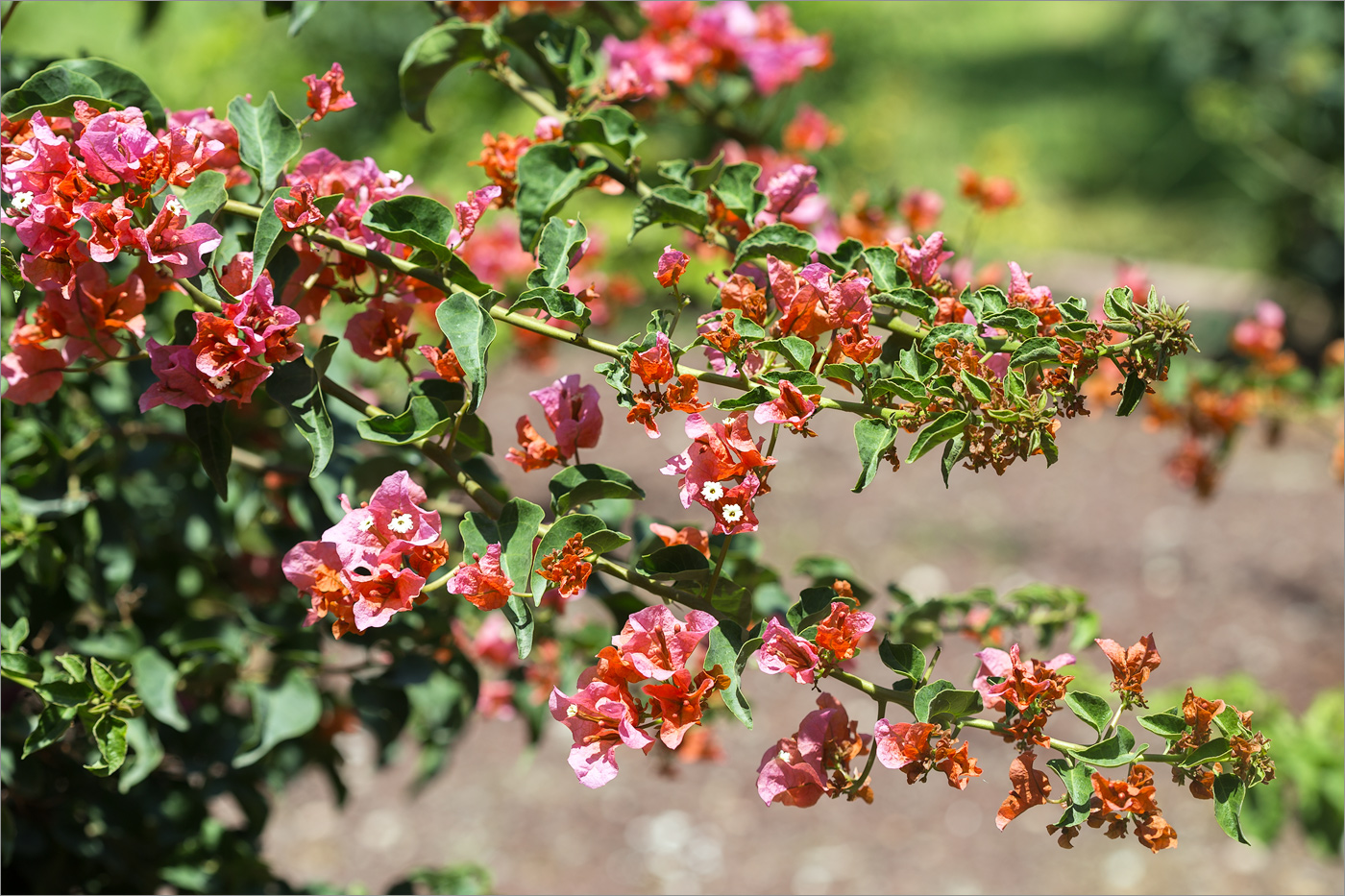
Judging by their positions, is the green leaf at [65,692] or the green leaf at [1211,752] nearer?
the green leaf at [1211,752]

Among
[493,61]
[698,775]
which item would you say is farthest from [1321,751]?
[493,61]

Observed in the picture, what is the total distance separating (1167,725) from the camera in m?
0.53

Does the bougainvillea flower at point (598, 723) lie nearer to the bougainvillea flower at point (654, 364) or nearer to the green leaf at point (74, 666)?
the bougainvillea flower at point (654, 364)

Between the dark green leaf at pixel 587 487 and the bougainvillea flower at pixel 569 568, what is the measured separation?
0.16 feet

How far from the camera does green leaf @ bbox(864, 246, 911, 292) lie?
0.58 metres

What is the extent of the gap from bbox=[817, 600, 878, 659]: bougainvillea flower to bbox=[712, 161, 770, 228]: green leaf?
259 millimetres

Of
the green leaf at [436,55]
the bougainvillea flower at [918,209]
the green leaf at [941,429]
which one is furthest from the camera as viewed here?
the bougainvillea flower at [918,209]

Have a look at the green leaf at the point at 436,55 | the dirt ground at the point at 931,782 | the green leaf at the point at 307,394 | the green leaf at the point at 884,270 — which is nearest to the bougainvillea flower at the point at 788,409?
the green leaf at the point at 884,270

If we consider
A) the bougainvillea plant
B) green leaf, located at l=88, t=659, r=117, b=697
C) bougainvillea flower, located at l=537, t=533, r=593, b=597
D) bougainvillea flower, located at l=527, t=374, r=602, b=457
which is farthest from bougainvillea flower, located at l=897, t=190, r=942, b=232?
green leaf, located at l=88, t=659, r=117, b=697

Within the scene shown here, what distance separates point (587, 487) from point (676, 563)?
59mm

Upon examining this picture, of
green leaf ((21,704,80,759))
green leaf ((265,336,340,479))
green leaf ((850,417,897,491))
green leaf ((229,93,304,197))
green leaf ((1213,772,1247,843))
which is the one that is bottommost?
green leaf ((21,704,80,759))

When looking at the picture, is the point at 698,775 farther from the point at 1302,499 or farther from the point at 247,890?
the point at 1302,499

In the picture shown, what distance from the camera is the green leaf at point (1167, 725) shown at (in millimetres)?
522

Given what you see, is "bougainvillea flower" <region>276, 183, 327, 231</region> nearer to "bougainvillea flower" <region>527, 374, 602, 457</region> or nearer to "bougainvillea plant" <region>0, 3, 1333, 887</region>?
"bougainvillea plant" <region>0, 3, 1333, 887</region>
